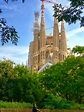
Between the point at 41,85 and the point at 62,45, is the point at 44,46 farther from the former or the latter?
the point at 41,85

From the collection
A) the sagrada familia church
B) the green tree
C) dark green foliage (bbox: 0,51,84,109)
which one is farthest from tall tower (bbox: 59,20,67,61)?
dark green foliage (bbox: 0,51,84,109)

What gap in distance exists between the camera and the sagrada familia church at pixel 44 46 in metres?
124

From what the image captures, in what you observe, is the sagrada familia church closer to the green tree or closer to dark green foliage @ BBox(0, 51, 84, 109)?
the green tree

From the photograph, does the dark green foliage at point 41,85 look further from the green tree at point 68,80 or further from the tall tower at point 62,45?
the tall tower at point 62,45

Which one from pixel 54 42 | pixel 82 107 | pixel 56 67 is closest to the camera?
pixel 82 107

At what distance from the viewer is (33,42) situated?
131 m

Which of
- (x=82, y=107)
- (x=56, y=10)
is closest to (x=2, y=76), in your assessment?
(x=82, y=107)

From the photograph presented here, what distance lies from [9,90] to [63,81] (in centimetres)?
717

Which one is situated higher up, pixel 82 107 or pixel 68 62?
pixel 68 62

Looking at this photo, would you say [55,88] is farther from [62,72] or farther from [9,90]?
[9,90]

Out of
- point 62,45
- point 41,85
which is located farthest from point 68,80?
point 62,45

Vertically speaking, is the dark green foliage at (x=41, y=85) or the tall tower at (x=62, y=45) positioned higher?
the tall tower at (x=62, y=45)

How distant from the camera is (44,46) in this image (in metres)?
127

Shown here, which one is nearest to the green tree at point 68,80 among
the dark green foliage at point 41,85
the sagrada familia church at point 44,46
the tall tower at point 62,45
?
the dark green foliage at point 41,85
